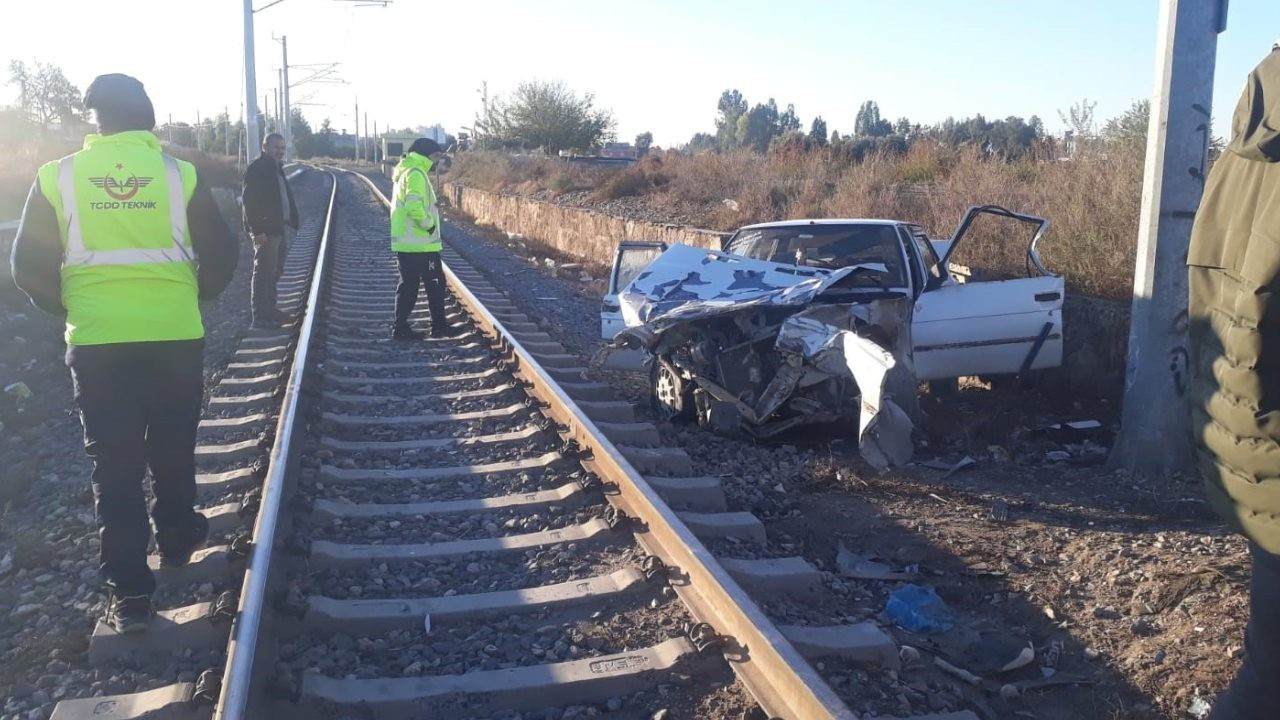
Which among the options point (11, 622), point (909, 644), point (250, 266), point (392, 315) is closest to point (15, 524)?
point (11, 622)

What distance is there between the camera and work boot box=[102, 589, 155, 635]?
3879 mm

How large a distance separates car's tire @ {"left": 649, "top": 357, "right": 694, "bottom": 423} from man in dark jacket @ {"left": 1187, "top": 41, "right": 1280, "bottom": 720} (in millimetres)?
5136

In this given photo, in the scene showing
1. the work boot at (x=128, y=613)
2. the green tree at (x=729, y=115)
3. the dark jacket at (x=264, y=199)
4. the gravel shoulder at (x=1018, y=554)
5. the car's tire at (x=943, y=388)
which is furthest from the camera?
the green tree at (x=729, y=115)

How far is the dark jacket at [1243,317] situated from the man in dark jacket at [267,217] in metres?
9.48

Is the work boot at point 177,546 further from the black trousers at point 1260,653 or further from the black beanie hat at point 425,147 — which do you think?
the black beanie hat at point 425,147

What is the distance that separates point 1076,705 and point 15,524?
501 centimetres

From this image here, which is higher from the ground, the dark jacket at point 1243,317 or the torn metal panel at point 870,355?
the dark jacket at point 1243,317

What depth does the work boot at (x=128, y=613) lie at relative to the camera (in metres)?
3.88

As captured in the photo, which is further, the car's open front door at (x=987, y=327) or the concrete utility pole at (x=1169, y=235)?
the car's open front door at (x=987, y=327)

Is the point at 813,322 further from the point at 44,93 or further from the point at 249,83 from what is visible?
the point at 44,93

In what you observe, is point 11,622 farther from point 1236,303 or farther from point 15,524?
point 1236,303

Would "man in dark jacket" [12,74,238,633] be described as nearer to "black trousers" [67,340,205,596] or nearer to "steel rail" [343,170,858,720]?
"black trousers" [67,340,205,596]

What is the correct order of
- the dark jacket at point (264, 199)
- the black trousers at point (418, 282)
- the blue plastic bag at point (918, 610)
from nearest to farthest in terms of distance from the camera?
the blue plastic bag at point (918, 610) < the black trousers at point (418, 282) < the dark jacket at point (264, 199)

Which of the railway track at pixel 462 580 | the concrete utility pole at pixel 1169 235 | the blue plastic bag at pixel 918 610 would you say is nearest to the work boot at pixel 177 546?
the railway track at pixel 462 580
